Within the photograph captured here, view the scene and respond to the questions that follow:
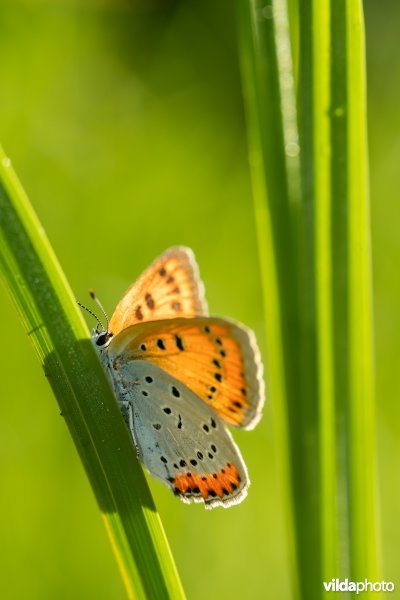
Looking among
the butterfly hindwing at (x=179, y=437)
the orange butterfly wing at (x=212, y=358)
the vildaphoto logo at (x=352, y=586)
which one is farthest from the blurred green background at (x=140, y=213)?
the vildaphoto logo at (x=352, y=586)

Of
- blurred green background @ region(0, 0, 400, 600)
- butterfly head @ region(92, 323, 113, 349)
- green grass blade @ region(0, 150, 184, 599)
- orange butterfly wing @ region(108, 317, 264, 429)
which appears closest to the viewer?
green grass blade @ region(0, 150, 184, 599)

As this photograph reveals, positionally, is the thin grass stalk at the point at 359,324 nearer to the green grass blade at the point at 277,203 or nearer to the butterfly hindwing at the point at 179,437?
the green grass blade at the point at 277,203

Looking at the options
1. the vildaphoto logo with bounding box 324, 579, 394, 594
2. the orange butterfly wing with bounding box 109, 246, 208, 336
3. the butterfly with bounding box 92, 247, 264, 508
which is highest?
the orange butterfly wing with bounding box 109, 246, 208, 336

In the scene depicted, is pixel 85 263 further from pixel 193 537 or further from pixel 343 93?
pixel 343 93

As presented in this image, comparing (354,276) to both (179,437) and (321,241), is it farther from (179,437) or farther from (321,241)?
(179,437)

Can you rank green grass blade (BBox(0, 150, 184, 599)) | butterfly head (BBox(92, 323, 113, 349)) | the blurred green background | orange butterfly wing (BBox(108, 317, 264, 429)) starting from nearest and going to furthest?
green grass blade (BBox(0, 150, 184, 599)) → orange butterfly wing (BBox(108, 317, 264, 429)) → butterfly head (BBox(92, 323, 113, 349)) → the blurred green background

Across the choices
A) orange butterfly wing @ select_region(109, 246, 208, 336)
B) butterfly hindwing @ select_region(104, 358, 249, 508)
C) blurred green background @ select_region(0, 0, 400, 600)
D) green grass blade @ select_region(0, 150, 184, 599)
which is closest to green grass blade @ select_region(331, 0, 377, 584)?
green grass blade @ select_region(0, 150, 184, 599)

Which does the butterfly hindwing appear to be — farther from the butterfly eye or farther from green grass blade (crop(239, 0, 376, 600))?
green grass blade (crop(239, 0, 376, 600))

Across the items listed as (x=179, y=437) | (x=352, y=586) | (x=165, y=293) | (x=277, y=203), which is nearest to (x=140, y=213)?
(x=165, y=293)

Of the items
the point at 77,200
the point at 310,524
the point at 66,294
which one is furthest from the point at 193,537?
the point at 66,294
